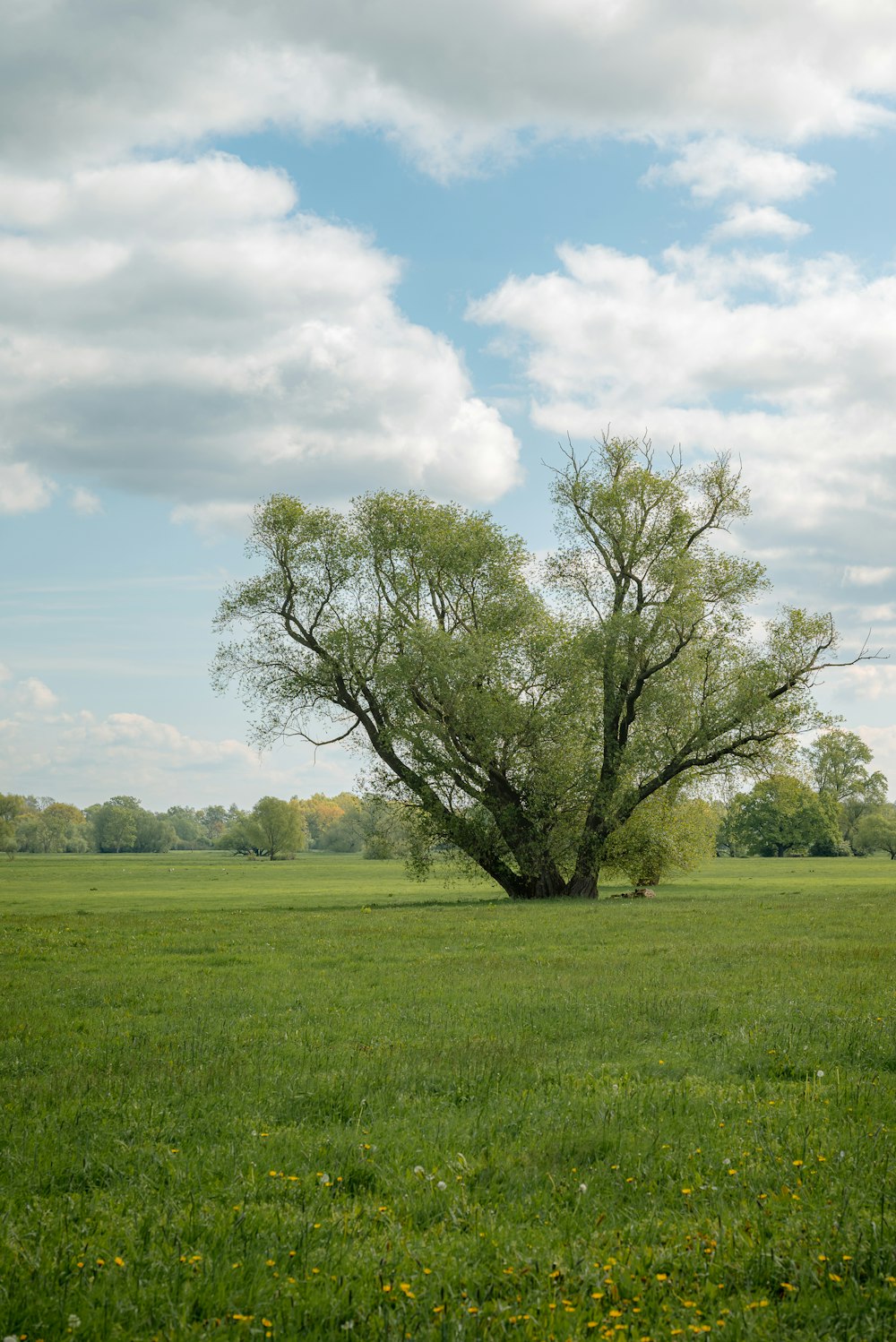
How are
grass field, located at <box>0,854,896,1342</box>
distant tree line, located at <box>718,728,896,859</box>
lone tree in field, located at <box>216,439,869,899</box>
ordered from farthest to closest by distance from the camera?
distant tree line, located at <box>718,728,896,859</box> < lone tree in field, located at <box>216,439,869,899</box> < grass field, located at <box>0,854,896,1342</box>

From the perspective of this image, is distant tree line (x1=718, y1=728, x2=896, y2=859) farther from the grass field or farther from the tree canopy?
the grass field

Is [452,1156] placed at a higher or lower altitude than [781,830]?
higher

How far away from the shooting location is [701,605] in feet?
148

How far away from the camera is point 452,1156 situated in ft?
26.8

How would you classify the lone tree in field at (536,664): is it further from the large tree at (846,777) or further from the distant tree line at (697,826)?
the large tree at (846,777)

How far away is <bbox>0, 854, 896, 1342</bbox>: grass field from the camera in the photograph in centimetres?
591

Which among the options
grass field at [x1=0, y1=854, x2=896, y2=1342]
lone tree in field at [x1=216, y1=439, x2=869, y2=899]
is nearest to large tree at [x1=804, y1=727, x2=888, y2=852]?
lone tree in field at [x1=216, y1=439, x2=869, y2=899]

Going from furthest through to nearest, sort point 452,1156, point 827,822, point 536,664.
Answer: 1. point 827,822
2. point 536,664
3. point 452,1156

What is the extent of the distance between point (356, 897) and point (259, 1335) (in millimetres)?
46369

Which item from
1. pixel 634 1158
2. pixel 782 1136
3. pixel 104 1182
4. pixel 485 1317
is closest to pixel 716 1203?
pixel 634 1158

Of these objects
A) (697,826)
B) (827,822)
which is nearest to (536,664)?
(697,826)

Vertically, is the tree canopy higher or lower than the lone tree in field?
lower

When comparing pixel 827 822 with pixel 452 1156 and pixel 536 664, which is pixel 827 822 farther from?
pixel 452 1156

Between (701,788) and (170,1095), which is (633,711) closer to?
(701,788)
